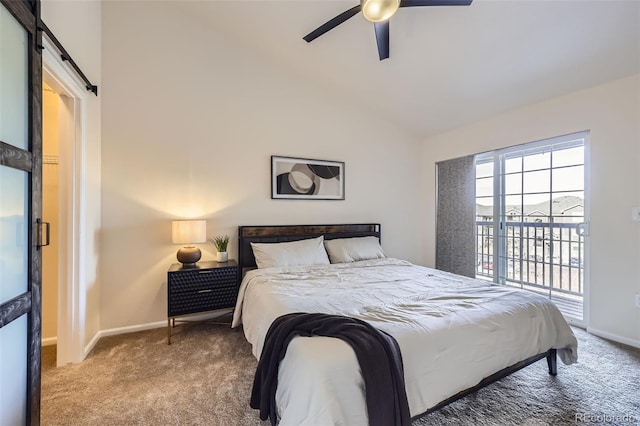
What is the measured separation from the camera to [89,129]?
2.49 m

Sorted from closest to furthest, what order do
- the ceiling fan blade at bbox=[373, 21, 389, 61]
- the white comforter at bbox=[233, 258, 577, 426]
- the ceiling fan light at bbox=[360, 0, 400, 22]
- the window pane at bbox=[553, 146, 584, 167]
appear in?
the white comforter at bbox=[233, 258, 577, 426] < the ceiling fan light at bbox=[360, 0, 400, 22] < the ceiling fan blade at bbox=[373, 21, 389, 61] < the window pane at bbox=[553, 146, 584, 167]

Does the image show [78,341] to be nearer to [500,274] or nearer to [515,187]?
[500,274]

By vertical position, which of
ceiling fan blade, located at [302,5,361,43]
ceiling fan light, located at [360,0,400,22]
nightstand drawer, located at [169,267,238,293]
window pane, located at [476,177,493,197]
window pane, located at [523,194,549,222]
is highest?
ceiling fan blade, located at [302,5,361,43]

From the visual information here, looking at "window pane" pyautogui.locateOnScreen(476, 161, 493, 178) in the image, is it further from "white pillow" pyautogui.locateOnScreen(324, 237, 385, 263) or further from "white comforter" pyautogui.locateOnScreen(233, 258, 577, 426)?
"white comforter" pyautogui.locateOnScreen(233, 258, 577, 426)

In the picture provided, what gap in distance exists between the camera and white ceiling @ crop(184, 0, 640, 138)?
225cm

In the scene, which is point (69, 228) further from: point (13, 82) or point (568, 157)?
point (568, 157)

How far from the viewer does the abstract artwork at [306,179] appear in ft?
11.7

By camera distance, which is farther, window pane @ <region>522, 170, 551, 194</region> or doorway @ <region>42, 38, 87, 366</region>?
window pane @ <region>522, 170, 551, 194</region>

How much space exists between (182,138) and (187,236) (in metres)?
1.16

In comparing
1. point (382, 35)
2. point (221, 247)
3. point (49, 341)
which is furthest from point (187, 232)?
point (382, 35)

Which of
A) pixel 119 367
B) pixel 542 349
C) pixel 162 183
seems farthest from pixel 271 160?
pixel 542 349

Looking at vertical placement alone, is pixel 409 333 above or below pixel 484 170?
below

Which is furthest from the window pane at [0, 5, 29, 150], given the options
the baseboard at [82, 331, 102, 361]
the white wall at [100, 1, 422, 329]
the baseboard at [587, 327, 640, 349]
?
the baseboard at [587, 327, 640, 349]

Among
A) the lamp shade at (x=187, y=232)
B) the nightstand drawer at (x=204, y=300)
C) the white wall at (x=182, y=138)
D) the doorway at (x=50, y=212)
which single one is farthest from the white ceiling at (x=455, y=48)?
the nightstand drawer at (x=204, y=300)
